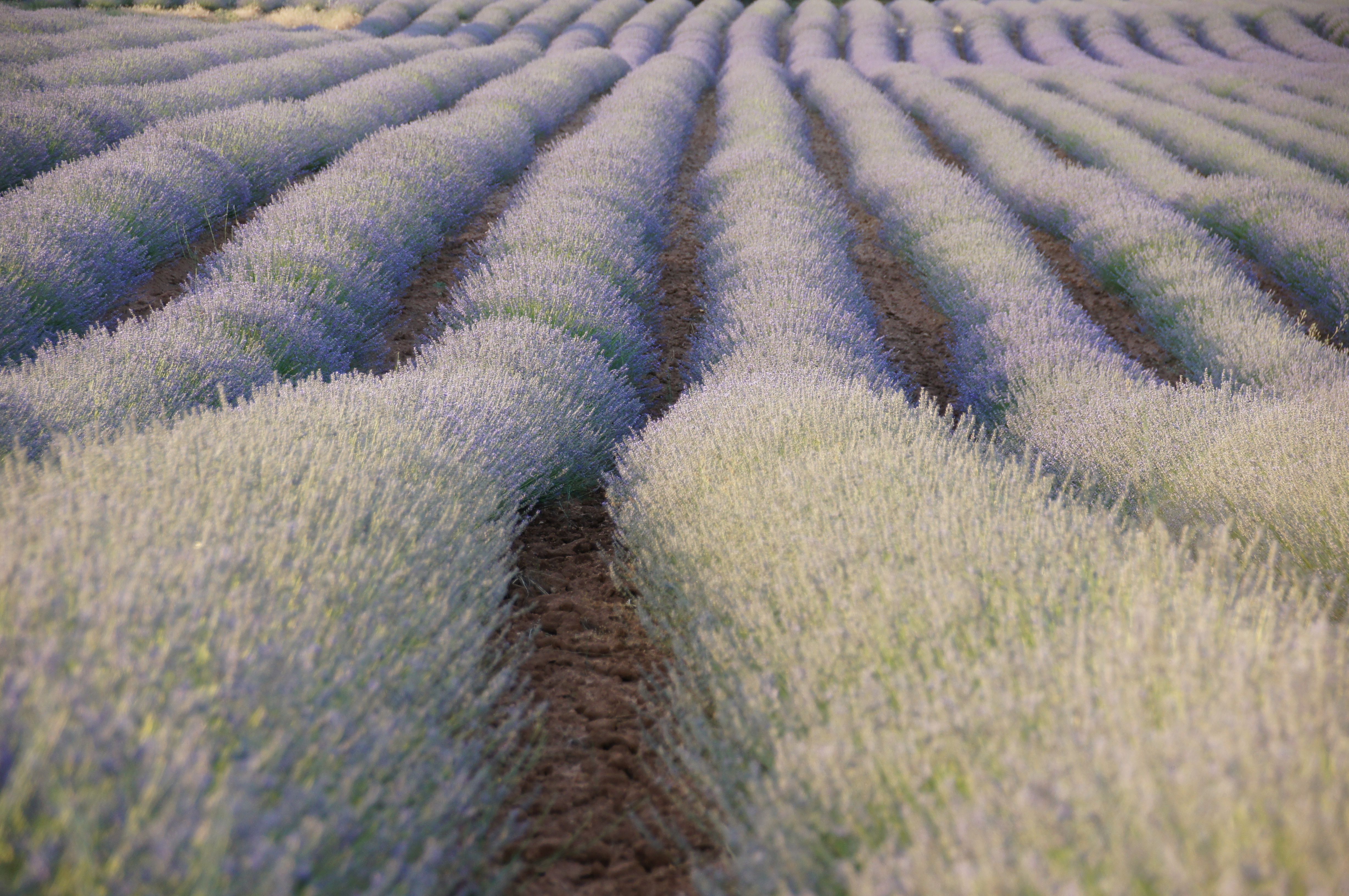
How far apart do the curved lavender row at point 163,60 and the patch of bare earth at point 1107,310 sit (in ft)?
30.0

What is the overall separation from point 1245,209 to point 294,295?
7840 millimetres

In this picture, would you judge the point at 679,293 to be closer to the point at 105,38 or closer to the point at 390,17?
Result: the point at 105,38

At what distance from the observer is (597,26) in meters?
20.4

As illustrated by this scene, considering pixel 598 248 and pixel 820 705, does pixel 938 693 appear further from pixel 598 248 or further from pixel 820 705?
Result: pixel 598 248

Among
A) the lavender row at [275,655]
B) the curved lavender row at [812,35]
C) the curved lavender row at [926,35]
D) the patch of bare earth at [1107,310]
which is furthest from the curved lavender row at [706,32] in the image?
the lavender row at [275,655]

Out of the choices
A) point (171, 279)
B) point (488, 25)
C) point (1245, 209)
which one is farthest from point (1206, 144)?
point (488, 25)

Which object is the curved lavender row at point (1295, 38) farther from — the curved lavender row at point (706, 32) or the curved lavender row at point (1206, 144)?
the curved lavender row at point (706, 32)

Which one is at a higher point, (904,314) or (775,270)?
(775,270)

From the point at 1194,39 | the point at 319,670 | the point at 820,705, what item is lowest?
the point at 820,705

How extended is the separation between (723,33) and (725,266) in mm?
20255

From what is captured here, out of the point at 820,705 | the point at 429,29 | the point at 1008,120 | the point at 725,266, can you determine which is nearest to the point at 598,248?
the point at 725,266

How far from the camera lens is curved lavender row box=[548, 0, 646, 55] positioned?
17.2 meters

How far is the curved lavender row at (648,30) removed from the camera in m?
17.4

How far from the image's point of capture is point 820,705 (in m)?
1.70
